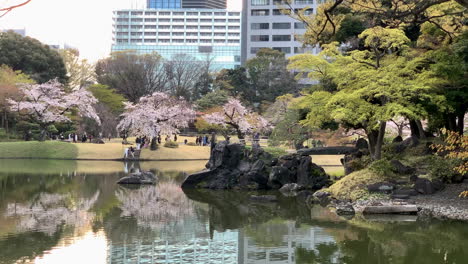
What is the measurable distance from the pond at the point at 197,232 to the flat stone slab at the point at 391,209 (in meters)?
0.81

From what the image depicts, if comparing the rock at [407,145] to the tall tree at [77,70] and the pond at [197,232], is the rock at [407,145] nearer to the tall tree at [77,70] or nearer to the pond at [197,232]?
the pond at [197,232]

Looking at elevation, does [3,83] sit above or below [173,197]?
above

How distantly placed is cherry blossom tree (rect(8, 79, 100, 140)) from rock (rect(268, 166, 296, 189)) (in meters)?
25.7

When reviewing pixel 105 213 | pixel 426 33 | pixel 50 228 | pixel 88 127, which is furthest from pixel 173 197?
pixel 88 127

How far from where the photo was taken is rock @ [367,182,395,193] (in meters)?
19.6

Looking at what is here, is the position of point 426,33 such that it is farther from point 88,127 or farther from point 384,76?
point 88,127

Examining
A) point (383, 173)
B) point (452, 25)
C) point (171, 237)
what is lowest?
point (171, 237)

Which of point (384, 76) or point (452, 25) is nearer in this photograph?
point (452, 25)

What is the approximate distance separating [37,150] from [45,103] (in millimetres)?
5000

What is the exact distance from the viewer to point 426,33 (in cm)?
2158

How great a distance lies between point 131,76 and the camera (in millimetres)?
61406

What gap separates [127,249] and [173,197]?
9.91 m

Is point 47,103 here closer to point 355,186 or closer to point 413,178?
point 355,186

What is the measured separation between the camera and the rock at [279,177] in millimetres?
25328
